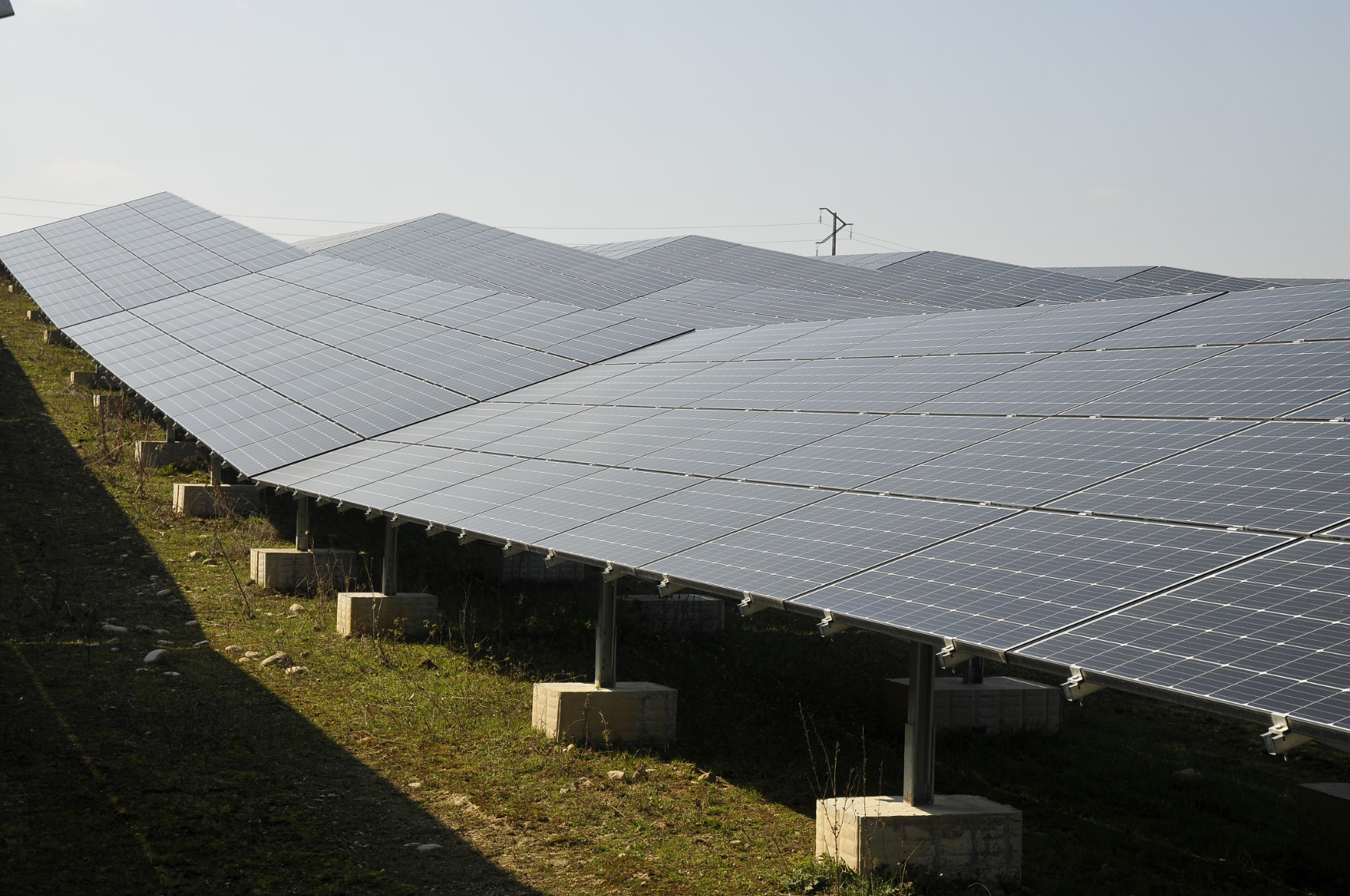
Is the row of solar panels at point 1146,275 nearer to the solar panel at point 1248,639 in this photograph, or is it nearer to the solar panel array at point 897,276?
the solar panel array at point 897,276

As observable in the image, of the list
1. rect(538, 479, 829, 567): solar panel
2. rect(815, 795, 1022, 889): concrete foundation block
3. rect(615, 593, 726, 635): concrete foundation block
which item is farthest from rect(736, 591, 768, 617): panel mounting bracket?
rect(615, 593, 726, 635): concrete foundation block

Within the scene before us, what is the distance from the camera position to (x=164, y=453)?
112 ft

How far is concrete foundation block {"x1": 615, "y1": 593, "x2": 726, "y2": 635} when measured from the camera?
24.9 metres

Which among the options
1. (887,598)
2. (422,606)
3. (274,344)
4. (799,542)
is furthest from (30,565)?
(887,598)

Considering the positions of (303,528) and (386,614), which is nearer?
(386,614)

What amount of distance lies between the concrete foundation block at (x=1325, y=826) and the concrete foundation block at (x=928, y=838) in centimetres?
Answer: 387

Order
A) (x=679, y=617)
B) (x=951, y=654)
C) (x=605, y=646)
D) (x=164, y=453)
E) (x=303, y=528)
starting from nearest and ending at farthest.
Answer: (x=951, y=654), (x=605, y=646), (x=679, y=617), (x=303, y=528), (x=164, y=453)

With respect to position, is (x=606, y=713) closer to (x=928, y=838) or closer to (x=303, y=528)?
(x=928, y=838)

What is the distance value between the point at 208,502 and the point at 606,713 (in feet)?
56.5

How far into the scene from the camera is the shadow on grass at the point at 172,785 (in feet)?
39.5

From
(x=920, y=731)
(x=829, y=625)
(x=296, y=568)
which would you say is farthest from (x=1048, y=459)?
(x=296, y=568)

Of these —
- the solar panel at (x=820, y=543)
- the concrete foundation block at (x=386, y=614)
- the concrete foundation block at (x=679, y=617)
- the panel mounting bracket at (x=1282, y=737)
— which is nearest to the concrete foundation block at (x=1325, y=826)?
the solar panel at (x=820, y=543)

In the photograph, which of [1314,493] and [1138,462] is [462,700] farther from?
[1314,493]

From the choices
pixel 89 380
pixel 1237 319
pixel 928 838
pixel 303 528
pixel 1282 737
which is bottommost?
pixel 928 838
